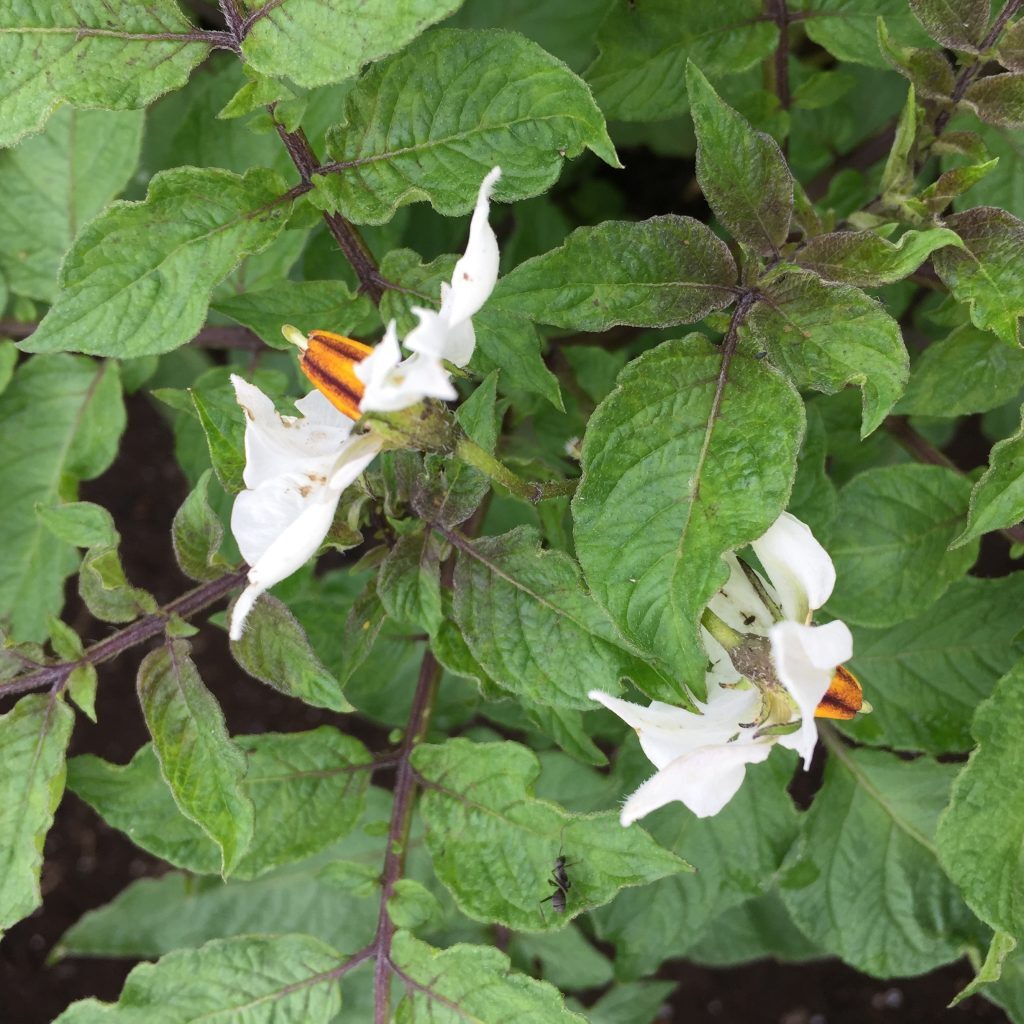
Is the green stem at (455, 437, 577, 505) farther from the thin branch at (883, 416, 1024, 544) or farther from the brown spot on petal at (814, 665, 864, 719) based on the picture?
the thin branch at (883, 416, 1024, 544)

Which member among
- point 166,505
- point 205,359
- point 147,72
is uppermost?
point 147,72

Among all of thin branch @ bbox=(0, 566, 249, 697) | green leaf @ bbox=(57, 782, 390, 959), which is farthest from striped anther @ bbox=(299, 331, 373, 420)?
green leaf @ bbox=(57, 782, 390, 959)

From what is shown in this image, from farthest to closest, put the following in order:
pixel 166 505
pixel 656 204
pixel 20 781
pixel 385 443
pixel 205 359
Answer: pixel 166 505 < pixel 656 204 < pixel 205 359 < pixel 20 781 < pixel 385 443

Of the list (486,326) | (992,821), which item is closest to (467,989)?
(992,821)

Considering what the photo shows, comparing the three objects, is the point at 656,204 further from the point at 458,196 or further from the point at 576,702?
the point at 576,702

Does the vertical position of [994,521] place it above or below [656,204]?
above

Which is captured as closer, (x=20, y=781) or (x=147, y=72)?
(x=147, y=72)

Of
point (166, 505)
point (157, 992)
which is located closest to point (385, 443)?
point (157, 992)
